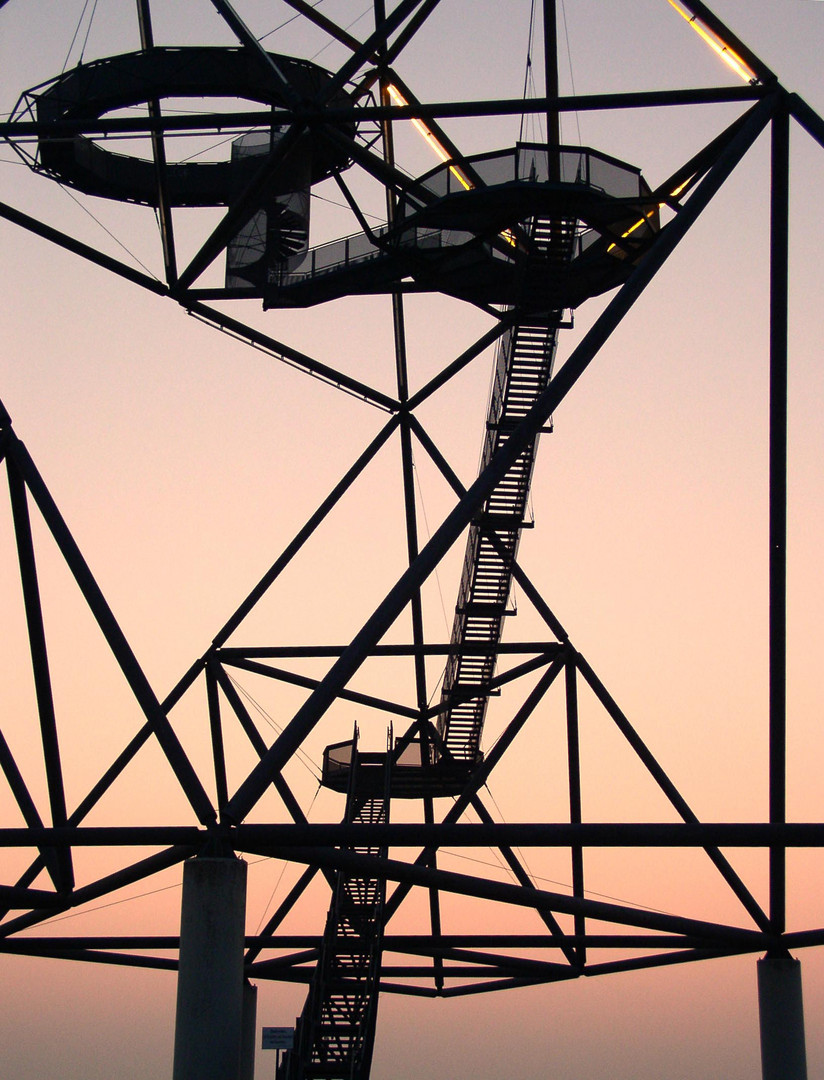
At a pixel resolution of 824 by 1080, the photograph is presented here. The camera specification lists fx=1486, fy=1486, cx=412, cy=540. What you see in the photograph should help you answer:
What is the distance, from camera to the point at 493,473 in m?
21.8

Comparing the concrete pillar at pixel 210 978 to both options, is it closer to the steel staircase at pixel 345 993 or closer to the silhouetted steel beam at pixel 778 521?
the steel staircase at pixel 345 993

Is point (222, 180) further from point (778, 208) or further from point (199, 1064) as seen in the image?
point (199, 1064)

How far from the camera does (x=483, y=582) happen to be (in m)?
31.3

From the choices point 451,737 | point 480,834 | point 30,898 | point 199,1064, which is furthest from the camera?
point 451,737

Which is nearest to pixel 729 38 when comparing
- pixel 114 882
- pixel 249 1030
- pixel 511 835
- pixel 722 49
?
pixel 722 49

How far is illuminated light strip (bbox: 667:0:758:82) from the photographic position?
2402cm

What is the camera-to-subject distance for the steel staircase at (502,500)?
25891 mm

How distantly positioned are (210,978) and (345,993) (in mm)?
8477

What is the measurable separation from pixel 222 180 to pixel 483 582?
390 inches

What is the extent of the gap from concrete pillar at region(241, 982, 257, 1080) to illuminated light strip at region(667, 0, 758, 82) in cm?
2088

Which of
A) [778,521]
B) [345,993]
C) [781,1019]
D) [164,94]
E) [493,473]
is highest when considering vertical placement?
[164,94]

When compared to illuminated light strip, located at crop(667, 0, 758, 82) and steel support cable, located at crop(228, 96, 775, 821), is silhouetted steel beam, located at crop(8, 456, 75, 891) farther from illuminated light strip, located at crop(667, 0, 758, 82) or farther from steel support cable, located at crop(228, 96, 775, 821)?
illuminated light strip, located at crop(667, 0, 758, 82)

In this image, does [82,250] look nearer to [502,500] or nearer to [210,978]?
[502,500]

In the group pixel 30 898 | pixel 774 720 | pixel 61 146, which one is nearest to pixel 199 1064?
pixel 30 898
